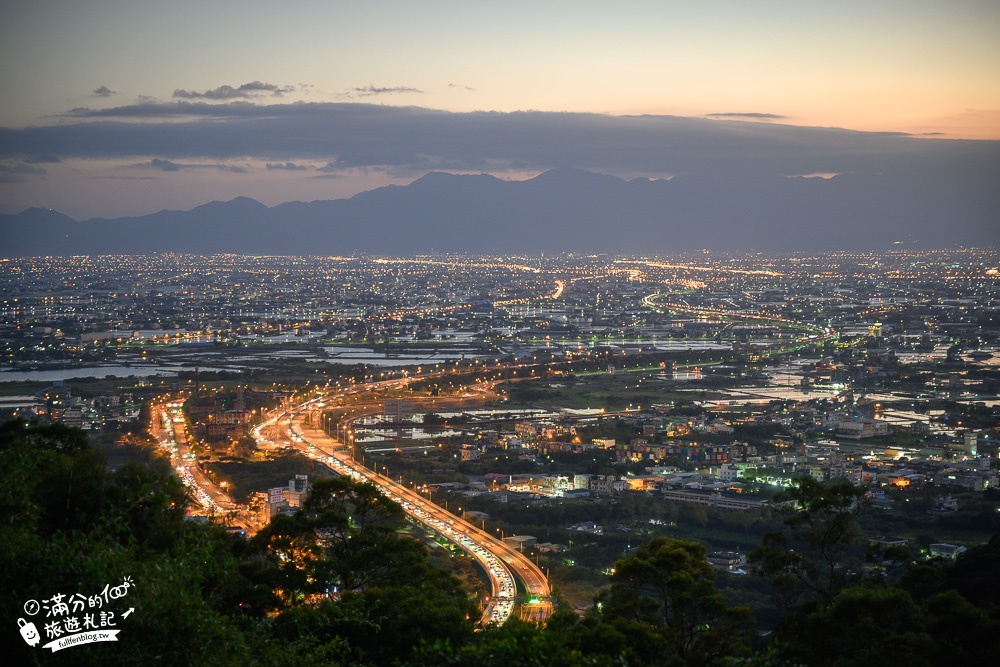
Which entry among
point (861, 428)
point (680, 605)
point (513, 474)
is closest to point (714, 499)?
point (513, 474)

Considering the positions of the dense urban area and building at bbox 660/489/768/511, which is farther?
building at bbox 660/489/768/511

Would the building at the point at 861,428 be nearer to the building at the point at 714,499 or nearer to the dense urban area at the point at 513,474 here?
the dense urban area at the point at 513,474

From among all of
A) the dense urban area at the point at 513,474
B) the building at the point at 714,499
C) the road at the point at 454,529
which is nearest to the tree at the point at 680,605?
the dense urban area at the point at 513,474

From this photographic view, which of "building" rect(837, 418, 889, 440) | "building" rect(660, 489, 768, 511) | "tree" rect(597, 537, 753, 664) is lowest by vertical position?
"building" rect(837, 418, 889, 440)

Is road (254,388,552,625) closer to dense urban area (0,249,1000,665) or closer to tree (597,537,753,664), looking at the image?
dense urban area (0,249,1000,665)

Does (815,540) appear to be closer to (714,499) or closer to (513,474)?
(714,499)

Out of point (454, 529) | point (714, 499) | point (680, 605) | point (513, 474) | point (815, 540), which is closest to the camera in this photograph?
point (680, 605)

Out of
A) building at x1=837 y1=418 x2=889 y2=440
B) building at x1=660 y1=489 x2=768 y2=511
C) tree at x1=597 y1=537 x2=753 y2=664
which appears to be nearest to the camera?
tree at x1=597 y1=537 x2=753 y2=664

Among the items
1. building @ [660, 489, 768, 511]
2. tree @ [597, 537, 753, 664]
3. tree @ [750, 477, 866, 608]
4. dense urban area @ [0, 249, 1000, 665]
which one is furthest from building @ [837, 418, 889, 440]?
tree @ [597, 537, 753, 664]
